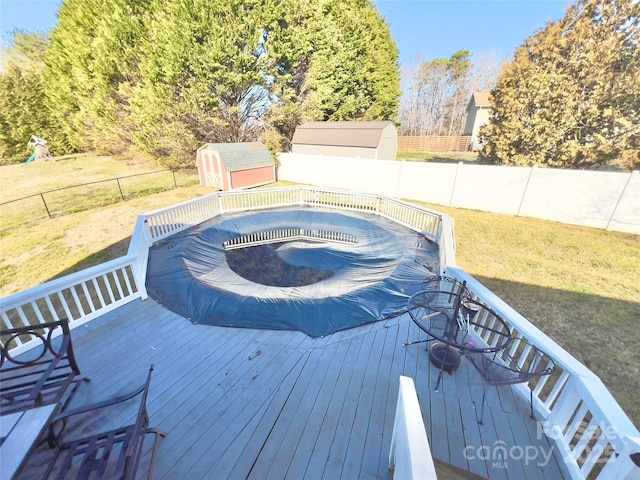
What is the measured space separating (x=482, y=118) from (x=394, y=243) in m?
24.0

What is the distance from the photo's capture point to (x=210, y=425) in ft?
7.18

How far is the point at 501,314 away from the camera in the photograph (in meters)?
2.58

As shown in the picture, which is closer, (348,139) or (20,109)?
(348,139)

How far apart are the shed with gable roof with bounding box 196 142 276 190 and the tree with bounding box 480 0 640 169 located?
10.9 m

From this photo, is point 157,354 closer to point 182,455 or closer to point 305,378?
point 182,455

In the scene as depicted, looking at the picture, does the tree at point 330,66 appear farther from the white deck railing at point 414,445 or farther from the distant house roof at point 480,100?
the white deck railing at point 414,445

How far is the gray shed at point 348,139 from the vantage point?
15031 millimetres

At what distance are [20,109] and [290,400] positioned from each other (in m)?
31.9

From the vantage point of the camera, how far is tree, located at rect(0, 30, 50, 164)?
20.1 m

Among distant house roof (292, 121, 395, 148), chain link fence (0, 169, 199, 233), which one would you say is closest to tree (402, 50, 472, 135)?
distant house roof (292, 121, 395, 148)

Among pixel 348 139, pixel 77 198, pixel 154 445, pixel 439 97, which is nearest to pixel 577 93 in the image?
pixel 348 139

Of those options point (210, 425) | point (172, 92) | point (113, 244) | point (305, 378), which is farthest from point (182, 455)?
point (172, 92)

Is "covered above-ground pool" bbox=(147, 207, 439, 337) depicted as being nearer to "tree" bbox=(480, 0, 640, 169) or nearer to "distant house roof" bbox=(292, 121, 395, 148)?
"distant house roof" bbox=(292, 121, 395, 148)

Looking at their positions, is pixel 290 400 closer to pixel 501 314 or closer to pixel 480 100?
pixel 501 314
